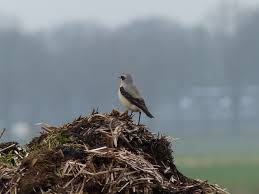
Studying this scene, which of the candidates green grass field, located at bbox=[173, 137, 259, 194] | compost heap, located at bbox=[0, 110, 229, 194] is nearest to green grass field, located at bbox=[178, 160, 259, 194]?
green grass field, located at bbox=[173, 137, 259, 194]

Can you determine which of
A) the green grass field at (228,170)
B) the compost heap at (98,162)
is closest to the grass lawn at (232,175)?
the green grass field at (228,170)

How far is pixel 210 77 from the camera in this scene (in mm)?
116562

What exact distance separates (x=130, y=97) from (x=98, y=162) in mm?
4776

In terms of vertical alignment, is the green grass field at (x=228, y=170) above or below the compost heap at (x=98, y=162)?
above

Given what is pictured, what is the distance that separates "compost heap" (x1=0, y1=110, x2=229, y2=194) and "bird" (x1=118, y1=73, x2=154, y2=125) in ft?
12.1

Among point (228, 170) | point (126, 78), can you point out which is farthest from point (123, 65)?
point (126, 78)

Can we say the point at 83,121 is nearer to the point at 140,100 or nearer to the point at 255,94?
the point at 140,100

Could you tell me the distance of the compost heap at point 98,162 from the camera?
8.41 metres

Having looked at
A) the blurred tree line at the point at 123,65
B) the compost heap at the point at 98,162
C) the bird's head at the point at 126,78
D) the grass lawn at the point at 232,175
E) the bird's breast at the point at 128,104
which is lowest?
the compost heap at the point at 98,162

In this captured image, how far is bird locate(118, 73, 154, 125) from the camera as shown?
1341 centimetres

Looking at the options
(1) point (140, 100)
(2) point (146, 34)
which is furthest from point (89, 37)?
(1) point (140, 100)

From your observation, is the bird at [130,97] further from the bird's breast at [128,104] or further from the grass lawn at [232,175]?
the grass lawn at [232,175]

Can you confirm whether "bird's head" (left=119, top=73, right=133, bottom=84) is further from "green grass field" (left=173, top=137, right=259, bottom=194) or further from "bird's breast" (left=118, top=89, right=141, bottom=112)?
"green grass field" (left=173, top=137, right=259, bottom=194)

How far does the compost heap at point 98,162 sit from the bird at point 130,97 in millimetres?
3687
